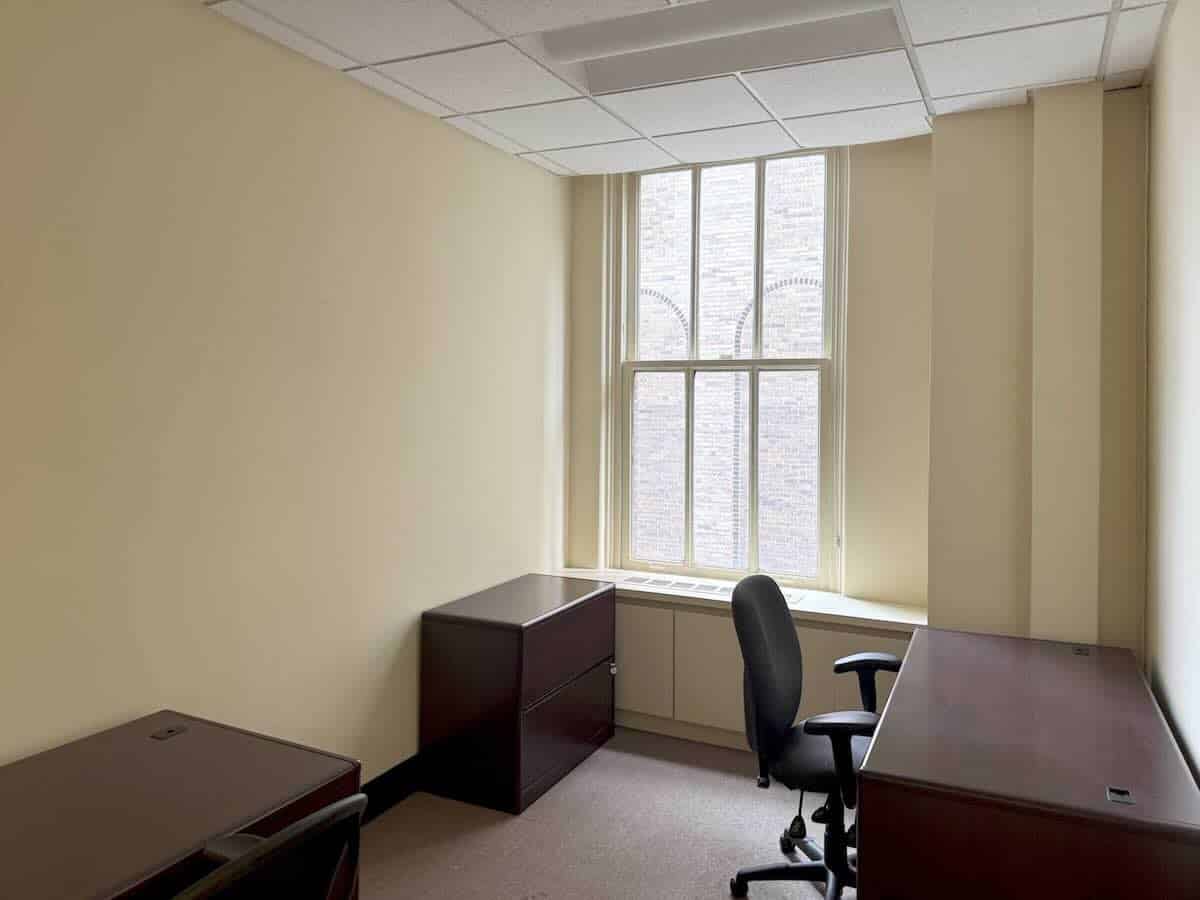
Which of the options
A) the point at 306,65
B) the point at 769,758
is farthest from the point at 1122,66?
the point at 306,65

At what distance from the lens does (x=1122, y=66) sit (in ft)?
9.48

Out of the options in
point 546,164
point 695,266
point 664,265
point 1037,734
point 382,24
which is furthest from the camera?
point 664,265

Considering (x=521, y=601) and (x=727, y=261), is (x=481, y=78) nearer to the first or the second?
(x=727, y=261)

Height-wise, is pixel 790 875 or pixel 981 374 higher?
pixel 981 374

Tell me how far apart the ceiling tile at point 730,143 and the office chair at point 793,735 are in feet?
6.29

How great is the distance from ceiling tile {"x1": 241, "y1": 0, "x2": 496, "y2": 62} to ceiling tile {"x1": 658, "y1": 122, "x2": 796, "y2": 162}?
50.7 inches

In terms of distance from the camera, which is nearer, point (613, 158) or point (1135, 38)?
point (1135, 38)

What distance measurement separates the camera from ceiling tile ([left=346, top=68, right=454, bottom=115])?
9.91 ft

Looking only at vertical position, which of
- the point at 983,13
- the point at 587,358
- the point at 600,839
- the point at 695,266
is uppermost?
the point at 983,13

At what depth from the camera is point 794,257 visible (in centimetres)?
419

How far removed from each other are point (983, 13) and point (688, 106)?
1.15 meters

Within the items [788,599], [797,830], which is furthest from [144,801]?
[788,599]

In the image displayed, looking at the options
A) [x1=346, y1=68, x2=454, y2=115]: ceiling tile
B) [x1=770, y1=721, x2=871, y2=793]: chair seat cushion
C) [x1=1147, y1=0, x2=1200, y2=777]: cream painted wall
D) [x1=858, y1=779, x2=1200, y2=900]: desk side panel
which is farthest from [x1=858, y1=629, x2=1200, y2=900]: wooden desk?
[x1=346, y1=68, x2=454, y2=115]: ceiling tile

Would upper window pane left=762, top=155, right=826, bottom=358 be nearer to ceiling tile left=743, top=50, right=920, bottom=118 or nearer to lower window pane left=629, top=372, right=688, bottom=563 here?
lower window pane left=629, top=372, right=688, bottom=563
